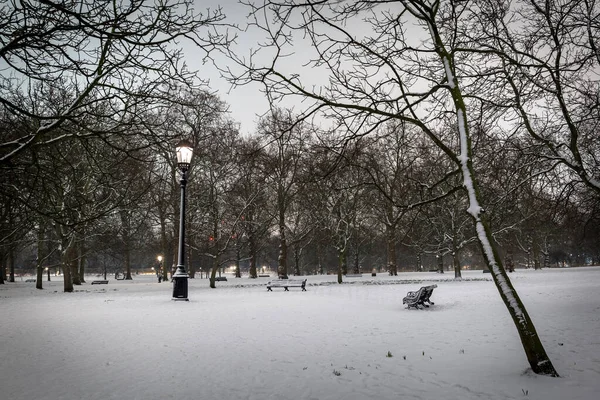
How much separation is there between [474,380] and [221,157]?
75.8 ft

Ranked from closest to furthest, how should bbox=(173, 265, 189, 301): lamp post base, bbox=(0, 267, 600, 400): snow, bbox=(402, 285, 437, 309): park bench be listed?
bbox=(0, 267, 600, 400): snow, bbox=(402, 285, 437, 309): park bench, bbox=(173, 265, 189, 301): lamp post base

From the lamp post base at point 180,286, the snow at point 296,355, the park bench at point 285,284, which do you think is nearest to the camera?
the snow at point 296,355

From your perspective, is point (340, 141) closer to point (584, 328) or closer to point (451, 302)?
point (584, 328)

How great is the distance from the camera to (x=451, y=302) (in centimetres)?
1384

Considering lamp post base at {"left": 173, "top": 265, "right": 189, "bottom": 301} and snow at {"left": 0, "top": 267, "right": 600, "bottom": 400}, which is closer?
snow at {"left": 0, "top": 267, "right": 600, "bottom": 400}

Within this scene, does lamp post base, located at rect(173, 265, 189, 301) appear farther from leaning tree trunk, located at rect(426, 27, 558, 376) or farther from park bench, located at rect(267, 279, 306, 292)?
leaning tree trunk, located at rect(426, 27, 558, 376)

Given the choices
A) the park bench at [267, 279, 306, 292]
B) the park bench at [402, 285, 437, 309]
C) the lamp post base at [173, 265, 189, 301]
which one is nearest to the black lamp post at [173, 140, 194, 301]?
the lamp post base at [173, 265, 189, 301]

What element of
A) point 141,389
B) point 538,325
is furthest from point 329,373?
point 538,325

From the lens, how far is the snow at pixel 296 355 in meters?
4.96

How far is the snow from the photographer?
16.3 feet

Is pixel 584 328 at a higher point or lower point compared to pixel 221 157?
lower

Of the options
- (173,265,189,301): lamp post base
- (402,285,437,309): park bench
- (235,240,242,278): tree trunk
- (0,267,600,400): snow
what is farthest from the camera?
(235,240,242,278): tree trunk

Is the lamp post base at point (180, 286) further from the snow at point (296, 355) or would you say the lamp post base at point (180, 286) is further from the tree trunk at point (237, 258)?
the tree trunk at point (237, 258)

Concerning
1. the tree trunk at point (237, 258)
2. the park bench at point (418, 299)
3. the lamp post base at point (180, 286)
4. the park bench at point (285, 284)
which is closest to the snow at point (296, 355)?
the park bench at point (418, 299)
